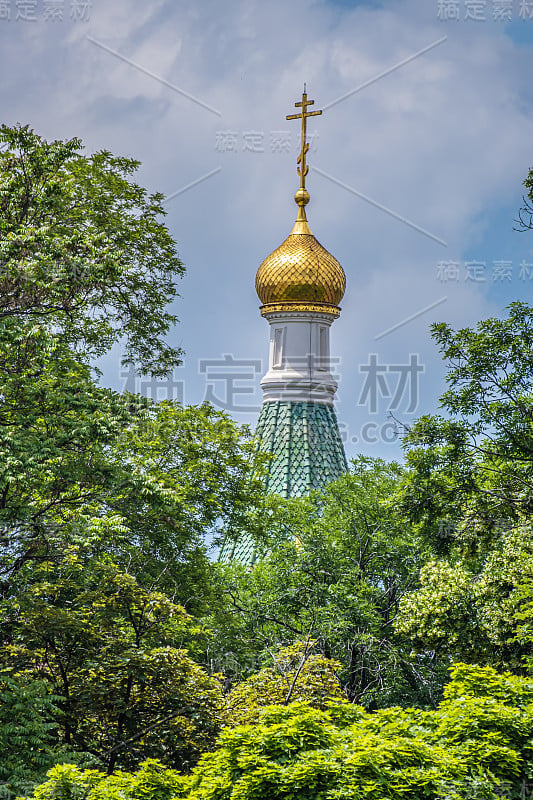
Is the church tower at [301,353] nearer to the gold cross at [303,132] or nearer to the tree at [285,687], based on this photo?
the gold cross at [303,132]

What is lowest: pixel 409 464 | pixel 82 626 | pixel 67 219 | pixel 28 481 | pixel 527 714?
pixel 527 714

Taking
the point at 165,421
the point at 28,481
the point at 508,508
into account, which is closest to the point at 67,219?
the point at 165,421

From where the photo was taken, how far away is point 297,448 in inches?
1158

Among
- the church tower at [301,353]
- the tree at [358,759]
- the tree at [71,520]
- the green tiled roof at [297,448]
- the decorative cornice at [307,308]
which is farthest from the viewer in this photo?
the decorative cornice at [307,308]

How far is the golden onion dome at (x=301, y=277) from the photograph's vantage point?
98.9 feet

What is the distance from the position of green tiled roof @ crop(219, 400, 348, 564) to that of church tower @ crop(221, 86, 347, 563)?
27 millimetres

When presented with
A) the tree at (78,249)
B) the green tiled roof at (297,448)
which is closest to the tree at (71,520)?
the tree at (78,249)

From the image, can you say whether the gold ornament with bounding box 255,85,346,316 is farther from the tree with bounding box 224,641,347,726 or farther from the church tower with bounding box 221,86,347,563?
the tree with bounding box 224,641,347,726

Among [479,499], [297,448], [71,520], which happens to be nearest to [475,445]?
[479,499]

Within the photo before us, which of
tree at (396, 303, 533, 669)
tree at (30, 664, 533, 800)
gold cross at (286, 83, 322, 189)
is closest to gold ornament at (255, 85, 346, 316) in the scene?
gold cross at (286, 83, 322, 189)

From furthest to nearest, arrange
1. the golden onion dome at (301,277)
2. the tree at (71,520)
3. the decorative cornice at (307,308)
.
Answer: the decorative cornice at (307,308) < the golden onion dome at (301,277) < the tree at (71,520)

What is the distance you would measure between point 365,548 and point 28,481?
9855 millimetres

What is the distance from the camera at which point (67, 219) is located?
1905cm

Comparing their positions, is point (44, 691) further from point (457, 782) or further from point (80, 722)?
point (457, 782)
